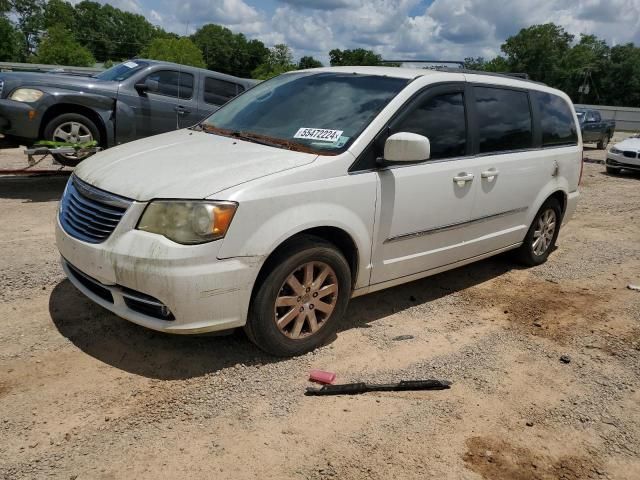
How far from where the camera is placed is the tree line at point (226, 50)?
61.6 metres

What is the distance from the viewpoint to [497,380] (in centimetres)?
355

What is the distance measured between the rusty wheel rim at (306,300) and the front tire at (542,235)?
9.04ft

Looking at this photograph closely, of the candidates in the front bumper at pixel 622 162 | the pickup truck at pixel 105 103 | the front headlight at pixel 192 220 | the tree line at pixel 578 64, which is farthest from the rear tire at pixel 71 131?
the tree line at pixel 578 64

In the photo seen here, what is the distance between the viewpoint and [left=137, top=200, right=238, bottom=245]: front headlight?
2.98 metres

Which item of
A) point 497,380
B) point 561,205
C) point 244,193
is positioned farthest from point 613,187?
point 244,193

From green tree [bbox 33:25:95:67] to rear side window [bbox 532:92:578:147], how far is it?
57.9m

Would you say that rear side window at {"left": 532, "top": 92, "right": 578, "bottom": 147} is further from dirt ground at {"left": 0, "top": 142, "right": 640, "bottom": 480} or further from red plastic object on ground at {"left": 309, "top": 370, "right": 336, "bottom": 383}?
red plastic object on ground at {"left": 309, "top": 370, "right": 336, "bottom": 383}

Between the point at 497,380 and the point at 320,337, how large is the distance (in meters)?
1.16

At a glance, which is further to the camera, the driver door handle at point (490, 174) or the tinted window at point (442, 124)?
the driver door handle at point (490, 174)

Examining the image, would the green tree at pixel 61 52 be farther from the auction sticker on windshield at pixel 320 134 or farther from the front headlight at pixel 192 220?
the front headlight at pixel 192 220

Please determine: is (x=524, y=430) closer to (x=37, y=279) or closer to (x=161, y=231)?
(x=161, y=231)

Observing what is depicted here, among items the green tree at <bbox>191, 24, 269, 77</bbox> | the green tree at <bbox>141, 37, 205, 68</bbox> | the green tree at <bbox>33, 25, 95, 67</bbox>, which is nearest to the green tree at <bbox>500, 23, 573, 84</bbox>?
the green tree at <bbox>191, 24, 269, 77</bbox>

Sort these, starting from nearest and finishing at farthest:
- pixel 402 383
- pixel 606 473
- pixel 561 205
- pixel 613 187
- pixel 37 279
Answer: pixel 606 473 < pixel 402 383 < pixel 37 279 < pixel 561 205 < pixel 613 187

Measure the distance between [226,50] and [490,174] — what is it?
100501 millimetres
